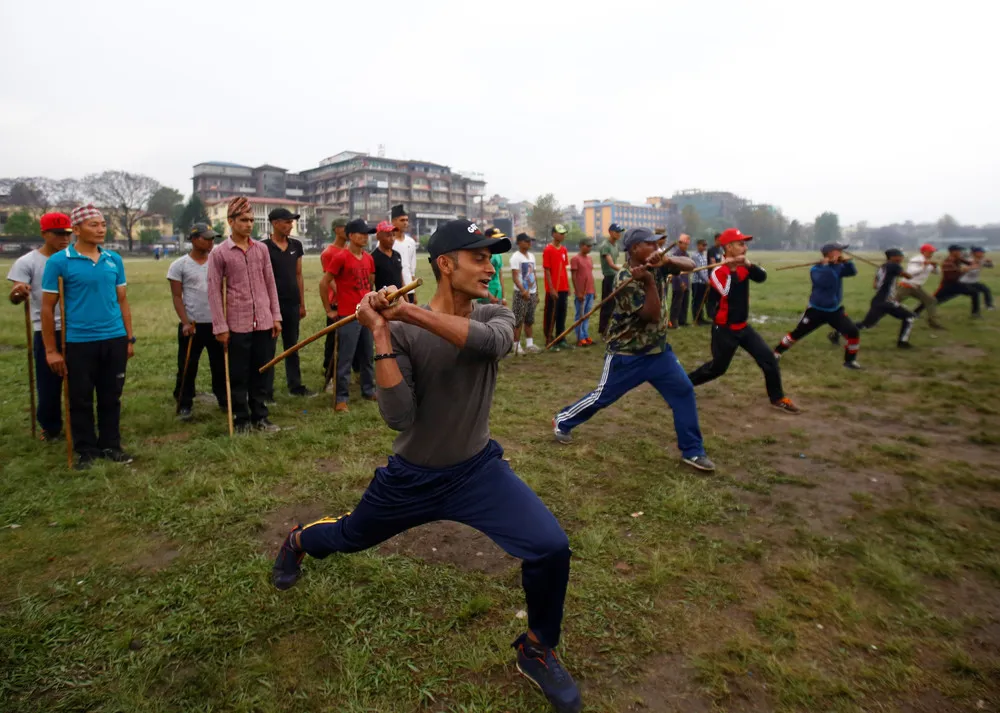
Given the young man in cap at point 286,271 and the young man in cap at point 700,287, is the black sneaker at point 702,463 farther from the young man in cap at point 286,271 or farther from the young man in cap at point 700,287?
the young man in cap at point 700,287

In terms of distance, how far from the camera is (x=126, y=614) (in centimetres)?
330

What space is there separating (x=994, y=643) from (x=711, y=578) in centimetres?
142

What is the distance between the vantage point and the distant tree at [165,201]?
259 ft

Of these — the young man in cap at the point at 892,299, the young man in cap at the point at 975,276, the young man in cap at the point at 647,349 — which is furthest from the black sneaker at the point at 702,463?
the young man in cap at the point at 975,276

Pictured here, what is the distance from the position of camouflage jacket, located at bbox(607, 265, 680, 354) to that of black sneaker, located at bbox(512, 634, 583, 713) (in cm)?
312

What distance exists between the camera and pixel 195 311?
668 cm

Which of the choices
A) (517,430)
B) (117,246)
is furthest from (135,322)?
(117,246)

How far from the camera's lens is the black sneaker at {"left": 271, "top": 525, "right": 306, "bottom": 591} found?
3385 mm

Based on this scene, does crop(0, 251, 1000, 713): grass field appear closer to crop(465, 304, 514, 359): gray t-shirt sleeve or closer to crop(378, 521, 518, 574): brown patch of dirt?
crop(378, 521, 518, 574): brown patch of dirt

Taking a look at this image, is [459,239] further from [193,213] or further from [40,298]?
[193,213]

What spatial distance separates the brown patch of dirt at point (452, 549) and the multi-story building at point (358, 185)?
91287 millimetres

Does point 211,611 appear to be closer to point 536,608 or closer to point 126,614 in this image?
point 126,614

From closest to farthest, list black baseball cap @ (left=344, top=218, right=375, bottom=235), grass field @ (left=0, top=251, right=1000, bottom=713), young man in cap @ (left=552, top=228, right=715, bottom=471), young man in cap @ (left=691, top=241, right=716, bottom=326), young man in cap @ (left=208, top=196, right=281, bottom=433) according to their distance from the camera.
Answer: grass field @ (left=0, top=251, right=1000, bottom=713)
young man in cap @ (left=552, top=228, right=715, bottom=471)
young man in cap @ (left=208, top=196, right=281, bottom=433)
black baseball cap @ (left=344, top=218, right=375, bottom=235)
young man in cap @ (left=691, top=241, right=716, bottom=326)

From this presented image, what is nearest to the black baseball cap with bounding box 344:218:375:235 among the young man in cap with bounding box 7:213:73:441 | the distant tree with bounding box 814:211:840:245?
the young man in cap with bounding box 7:213:73:441
